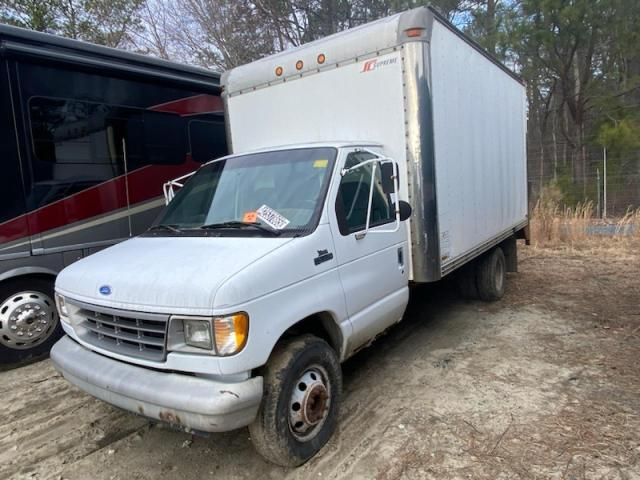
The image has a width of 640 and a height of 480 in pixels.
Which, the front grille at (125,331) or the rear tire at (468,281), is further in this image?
the rear tire at (468,281)

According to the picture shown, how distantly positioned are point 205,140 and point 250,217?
4228mm

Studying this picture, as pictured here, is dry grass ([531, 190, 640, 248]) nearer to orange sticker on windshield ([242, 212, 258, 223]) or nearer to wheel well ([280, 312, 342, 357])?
wheel well ([280, 312, 342, 357])

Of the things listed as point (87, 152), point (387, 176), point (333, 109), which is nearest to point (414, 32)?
point (333, 109)

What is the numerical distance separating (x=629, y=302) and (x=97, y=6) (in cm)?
1531

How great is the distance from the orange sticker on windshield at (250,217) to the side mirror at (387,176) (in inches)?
44.8

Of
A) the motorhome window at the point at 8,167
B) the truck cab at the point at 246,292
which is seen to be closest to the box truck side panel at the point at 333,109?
the truck cab at the point at 246,292

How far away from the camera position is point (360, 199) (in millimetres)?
3832

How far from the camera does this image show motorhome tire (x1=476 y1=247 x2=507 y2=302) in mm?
6617

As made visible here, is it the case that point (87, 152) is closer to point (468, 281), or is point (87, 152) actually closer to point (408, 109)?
point (408, 109)

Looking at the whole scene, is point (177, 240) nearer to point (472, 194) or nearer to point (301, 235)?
point (301, 235)

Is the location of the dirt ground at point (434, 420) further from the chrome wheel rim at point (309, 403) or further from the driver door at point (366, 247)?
the driver door at point (366, 247)

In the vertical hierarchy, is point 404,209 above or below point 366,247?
above

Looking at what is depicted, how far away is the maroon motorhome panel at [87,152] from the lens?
16.6ft

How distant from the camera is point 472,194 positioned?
5527 millimetres
